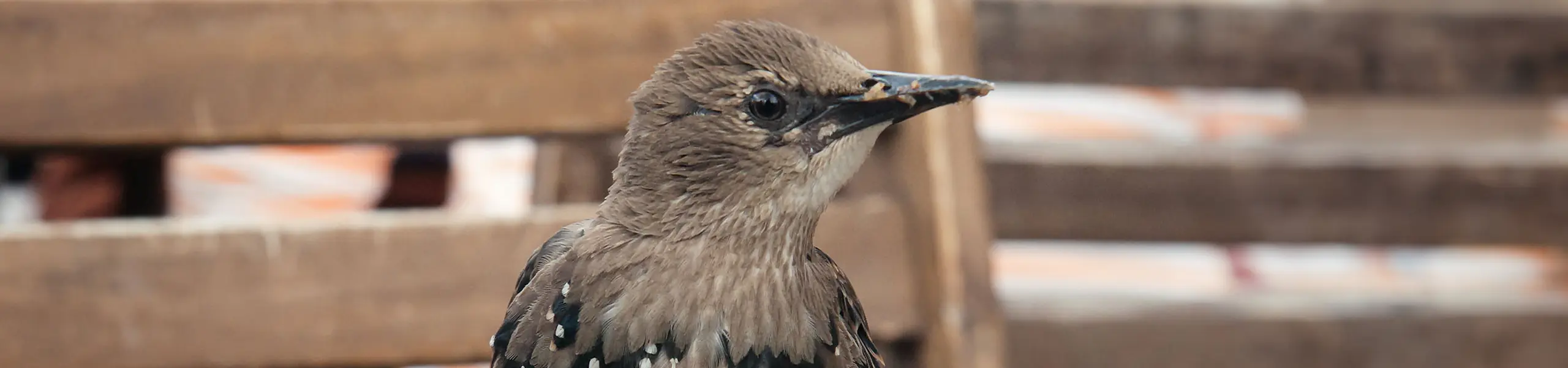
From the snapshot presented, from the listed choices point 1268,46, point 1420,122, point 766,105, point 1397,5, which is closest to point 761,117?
point 766,105

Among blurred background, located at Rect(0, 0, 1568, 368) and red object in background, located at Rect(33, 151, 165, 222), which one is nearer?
blurred background, located at Rect(0, 0, 1568, 368)

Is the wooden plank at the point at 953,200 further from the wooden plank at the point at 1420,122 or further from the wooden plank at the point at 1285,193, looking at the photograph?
the wooden plank at the point at 1420,122

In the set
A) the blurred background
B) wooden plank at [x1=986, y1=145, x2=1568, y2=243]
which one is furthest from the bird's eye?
Result: wooden plank at [x1=986, y1=145, x2=1568, y2=243]

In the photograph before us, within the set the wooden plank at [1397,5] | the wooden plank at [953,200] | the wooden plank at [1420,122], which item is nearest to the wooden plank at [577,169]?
the wooden plank at [953,200]

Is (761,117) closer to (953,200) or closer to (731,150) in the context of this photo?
(731,150)

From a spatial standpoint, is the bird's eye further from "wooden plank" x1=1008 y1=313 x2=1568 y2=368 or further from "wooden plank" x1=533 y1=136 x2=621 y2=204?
"wooden plank" x1=1008 y1=313 x2=1568 y2=368

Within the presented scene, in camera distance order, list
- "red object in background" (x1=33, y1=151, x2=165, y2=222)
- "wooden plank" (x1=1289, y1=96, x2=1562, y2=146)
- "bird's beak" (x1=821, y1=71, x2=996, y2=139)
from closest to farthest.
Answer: "bird's beak" (x1=821, y1=71, x2=996, y2=139) → "red object in background" (x1=33, y1=151, x2=165, y2=222) → "wooden plank" (x1=1289, y1=96, x2=1562, y2=146)
